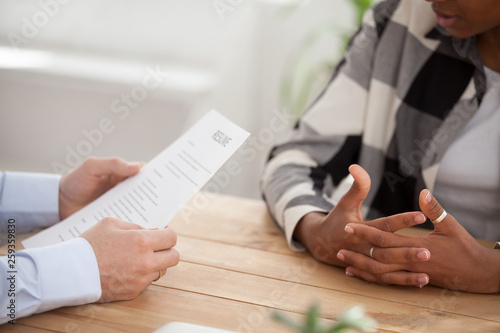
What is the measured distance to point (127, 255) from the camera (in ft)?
2.48

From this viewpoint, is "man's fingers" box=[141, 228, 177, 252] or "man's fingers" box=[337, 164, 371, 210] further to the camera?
"man's fingers" box=[337, 164, 371, 210]

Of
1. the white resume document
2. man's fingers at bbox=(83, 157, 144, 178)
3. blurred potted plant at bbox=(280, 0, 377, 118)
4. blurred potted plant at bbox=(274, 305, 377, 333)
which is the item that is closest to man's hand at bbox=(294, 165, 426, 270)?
the white resume document

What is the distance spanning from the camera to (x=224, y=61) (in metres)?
2.58

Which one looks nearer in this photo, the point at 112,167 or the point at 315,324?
the point at 315,324

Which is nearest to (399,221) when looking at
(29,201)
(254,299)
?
(254,299)

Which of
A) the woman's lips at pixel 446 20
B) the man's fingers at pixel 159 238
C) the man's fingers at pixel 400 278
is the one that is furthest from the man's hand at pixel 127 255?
the woman's lips at pixel 446 20

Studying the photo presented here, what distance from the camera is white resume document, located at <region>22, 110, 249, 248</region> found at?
84 cm

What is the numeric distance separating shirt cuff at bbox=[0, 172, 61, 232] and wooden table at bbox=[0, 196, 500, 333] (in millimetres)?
260

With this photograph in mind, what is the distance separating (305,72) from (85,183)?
1698 millimetres

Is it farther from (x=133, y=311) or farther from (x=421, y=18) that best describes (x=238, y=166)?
(x=133, y=311)

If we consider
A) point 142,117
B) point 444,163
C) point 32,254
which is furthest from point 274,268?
point 142,117

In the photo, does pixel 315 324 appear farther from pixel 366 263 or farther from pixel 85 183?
pixel 85 183

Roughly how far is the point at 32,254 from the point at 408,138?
2.93 ft

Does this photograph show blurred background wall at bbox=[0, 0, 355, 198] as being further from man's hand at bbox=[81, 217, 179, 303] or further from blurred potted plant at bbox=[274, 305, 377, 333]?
blurred potted plant at bbox=[274, 305, 377, 333]
